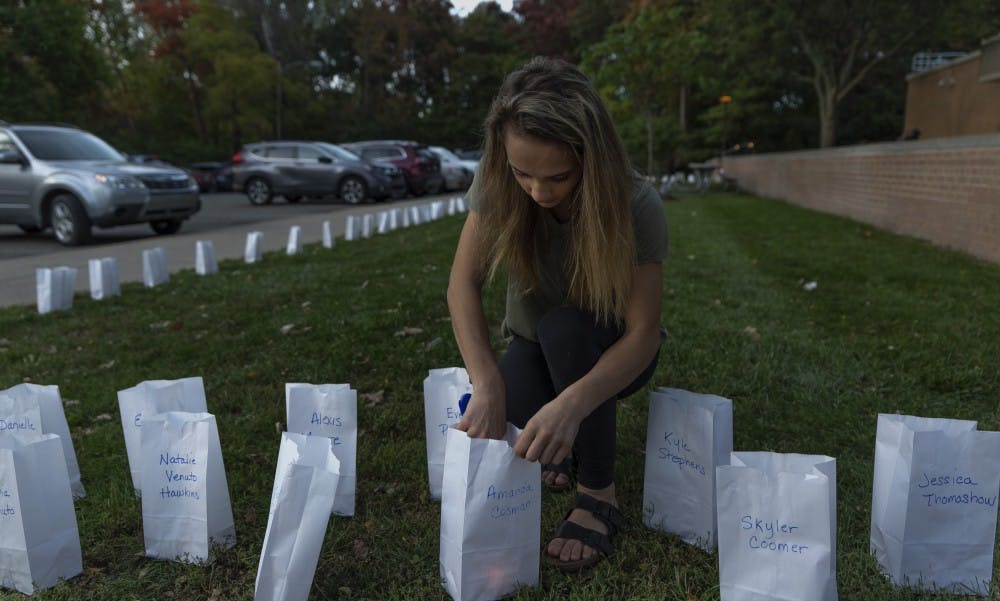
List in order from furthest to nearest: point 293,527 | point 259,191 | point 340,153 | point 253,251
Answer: point 259,191, point 340,153, point 253,251, point 293,527

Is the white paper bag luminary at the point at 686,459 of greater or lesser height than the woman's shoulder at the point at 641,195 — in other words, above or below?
below

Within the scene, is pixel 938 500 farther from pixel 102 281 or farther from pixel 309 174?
pixel 309 174

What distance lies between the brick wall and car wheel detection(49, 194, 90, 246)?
31.6ft

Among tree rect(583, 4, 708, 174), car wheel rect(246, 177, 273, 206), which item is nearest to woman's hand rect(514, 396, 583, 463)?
car wheel rect(246, 177, 273, 206)

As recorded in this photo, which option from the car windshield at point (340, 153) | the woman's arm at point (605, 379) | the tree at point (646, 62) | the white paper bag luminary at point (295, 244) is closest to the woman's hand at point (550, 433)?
the woman's arm at point (605, 379)

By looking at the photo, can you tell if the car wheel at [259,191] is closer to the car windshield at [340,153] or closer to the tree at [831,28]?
the car windshield at [340,153]

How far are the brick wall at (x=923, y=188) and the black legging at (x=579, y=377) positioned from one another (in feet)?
19.4

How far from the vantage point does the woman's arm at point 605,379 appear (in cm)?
171

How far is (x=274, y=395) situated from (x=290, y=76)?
134 ft

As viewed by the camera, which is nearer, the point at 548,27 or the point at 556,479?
the point at 556,479

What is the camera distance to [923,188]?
317 inches

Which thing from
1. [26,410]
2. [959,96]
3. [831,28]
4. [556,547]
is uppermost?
[831,28]

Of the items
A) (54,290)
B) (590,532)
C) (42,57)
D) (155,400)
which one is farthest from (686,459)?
(42,57)

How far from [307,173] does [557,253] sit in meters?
14.4
